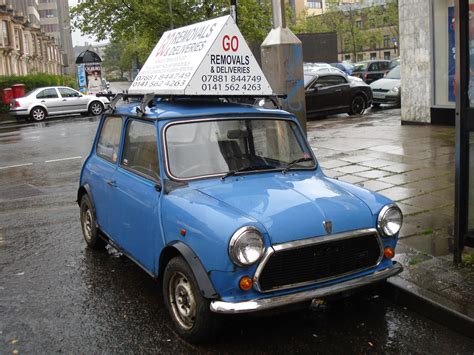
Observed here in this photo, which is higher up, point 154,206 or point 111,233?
point 154,206

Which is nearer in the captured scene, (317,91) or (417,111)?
(417,111)

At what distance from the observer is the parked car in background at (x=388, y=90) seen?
19.1 meters

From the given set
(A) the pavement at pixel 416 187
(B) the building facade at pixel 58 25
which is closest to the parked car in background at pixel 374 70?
(A) the pavement at pixel 416 187

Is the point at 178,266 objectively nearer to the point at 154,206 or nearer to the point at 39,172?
the point at 154,206

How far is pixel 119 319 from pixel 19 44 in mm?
55794

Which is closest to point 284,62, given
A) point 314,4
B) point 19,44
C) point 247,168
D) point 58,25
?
point 247,168

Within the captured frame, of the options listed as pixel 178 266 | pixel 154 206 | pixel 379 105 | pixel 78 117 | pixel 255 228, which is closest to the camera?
pixel 255 228

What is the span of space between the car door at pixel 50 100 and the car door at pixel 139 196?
21810 millimetres

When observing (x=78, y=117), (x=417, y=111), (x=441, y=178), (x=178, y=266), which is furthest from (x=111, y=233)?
(x=78, y=117)

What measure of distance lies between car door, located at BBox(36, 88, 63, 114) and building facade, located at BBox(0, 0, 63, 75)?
23770 millimetres

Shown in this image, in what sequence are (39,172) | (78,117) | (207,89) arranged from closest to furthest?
(207,89)
(39,172)
(78,117)

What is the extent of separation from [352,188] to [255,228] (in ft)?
4.18

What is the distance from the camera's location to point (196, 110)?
4.88 m

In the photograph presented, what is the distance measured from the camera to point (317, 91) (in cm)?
1752
